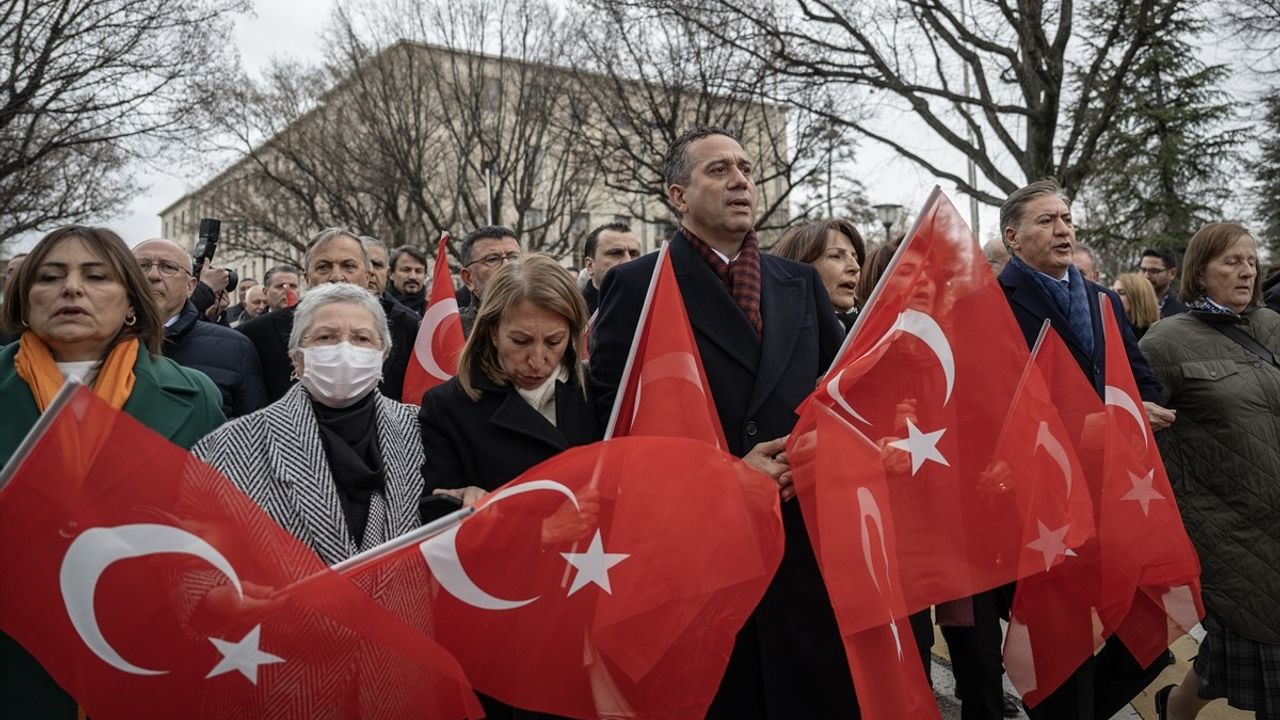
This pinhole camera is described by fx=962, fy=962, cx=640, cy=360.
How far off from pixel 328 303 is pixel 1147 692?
483cm

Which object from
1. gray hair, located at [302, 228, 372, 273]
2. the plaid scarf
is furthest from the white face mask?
gray hair, located at [302, 228, 372, 273]

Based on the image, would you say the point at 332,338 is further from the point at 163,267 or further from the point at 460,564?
the point at 163,267

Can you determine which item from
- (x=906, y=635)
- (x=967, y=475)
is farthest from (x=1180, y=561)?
(x=906, y=635)

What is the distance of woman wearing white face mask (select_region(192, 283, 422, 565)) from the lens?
267 centimetres

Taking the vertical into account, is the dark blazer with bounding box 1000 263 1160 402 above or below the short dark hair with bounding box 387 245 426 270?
below

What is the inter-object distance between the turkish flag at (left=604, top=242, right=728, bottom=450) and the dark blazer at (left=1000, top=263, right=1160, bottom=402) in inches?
62.8

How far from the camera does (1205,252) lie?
177 inches

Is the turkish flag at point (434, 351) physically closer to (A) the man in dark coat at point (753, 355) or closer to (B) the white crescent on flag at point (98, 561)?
(A) the man in dark coat at point (753, 355)

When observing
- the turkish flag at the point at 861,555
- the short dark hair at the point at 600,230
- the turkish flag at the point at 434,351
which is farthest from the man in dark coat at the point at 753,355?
the short dark hair at the point at 600,230

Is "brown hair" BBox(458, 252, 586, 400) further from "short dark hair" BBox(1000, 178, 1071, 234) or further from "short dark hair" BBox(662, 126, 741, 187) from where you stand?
"short dark hair" BBox(1000, 178, 1071, 234)

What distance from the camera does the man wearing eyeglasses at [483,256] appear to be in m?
5.80

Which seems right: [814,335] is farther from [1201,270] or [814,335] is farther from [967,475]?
[1201,270]

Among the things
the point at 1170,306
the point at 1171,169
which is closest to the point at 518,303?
the point at 1170,306

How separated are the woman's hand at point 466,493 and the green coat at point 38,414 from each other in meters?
0.76
